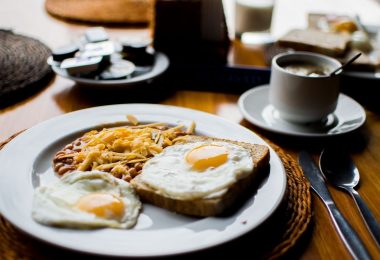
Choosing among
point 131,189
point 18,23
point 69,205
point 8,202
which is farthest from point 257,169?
point 18,23

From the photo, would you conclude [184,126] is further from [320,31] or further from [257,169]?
[320,31]

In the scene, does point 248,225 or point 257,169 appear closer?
point 248,225

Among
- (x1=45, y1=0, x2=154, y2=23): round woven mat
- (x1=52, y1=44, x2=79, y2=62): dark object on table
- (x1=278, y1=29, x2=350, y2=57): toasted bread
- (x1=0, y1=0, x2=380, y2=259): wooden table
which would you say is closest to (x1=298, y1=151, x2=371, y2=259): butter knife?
(x1=0, y1=0, x2=380, y2=259): wooden table

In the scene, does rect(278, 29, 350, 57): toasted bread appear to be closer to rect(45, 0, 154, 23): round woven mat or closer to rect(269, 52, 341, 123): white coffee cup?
rect(269, 52, 341, 123): white coffee cup

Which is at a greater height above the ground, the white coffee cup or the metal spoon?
the white coffee cup

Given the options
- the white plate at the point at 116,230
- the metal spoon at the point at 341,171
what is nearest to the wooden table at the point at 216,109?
the metal spoon at the point at 341,171

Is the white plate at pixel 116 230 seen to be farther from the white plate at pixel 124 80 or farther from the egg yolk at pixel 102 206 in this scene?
the white plate at pixel 124 80

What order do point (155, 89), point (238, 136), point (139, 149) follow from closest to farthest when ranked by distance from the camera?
point (139, 149) < point (238, 136) < point (155, 89)

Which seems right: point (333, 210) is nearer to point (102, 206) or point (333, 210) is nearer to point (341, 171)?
point (341, 171)
